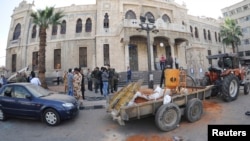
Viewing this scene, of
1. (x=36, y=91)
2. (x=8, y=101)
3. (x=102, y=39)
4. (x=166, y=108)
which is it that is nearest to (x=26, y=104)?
(x=36, y=91)

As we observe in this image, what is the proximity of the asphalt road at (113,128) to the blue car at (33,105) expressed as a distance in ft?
1.17

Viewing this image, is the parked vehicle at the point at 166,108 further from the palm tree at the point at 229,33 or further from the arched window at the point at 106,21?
the palm tree at the point at 229,33

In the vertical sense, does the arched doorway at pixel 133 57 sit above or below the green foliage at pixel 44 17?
below

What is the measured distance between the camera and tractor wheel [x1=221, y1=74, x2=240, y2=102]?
26.2ft

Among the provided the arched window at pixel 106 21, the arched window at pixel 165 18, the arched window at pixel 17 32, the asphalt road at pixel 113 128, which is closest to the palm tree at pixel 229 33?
the arched window at pixel 165 18

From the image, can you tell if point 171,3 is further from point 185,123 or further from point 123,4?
point 185,123

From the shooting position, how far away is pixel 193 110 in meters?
6.50

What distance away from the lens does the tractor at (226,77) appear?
8.14 m

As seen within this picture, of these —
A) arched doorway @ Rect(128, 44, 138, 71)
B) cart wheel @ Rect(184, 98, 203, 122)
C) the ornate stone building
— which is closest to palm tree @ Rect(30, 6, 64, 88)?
the ornate stone building

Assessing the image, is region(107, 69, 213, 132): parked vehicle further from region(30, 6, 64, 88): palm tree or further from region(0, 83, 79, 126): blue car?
region(30, 6, 64, 88): palm tree

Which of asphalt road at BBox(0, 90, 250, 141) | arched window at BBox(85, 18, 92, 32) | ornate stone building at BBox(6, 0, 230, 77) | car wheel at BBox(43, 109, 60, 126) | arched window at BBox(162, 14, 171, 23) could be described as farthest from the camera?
arched window at BBox(162, 14, 171, 23)

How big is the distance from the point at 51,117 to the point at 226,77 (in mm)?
7147

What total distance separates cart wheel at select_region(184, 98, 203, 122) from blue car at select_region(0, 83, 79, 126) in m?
4.14

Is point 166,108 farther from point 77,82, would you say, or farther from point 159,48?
point 159,48
